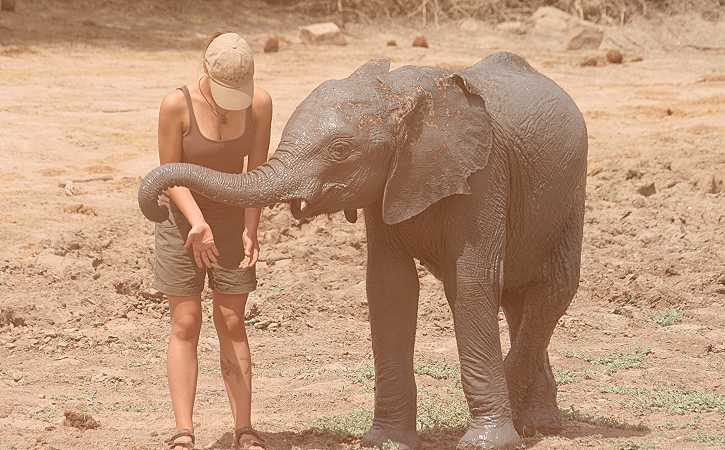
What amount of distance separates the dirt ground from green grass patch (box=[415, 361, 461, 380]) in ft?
0.12

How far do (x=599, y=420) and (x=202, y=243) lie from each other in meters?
2.38

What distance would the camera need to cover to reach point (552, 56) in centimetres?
1872

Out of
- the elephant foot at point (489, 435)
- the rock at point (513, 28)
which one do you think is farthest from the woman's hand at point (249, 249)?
the rock at point (513, 28)

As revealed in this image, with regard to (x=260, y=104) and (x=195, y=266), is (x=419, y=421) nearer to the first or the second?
(x=195, y=266)

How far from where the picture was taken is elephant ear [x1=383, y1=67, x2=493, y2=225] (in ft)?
19.7

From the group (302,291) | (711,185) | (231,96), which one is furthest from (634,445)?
(711,185)

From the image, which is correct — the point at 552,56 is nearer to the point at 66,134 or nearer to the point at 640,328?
the point at 66,134

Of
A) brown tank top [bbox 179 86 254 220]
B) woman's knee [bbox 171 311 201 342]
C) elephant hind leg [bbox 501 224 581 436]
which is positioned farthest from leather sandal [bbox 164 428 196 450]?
elephant hind leg [bbox 501 224 581 436]

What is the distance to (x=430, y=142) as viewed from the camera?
19.9ft

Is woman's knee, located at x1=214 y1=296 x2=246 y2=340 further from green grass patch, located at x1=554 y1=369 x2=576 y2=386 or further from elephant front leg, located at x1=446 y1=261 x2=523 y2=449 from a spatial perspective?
green grass patch, located at x1=554 y1=369 x2=576 y2=386

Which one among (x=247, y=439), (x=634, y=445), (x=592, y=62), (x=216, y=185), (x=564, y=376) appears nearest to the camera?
(x=216, y=185)

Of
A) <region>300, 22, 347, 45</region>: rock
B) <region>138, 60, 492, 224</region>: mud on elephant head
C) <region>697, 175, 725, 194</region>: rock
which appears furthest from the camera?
<region>300, 22, 347, 45</region>: rock

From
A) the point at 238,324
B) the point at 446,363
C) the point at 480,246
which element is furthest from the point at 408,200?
the point at 446,363

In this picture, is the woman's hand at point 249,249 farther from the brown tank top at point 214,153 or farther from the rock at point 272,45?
the rock at point 272,45
